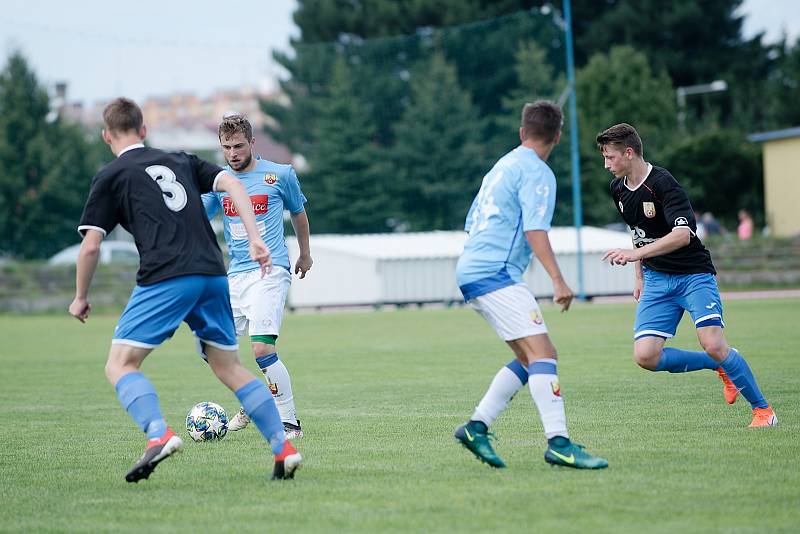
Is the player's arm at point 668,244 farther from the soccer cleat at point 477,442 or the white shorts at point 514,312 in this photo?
the soccer cleat at point 477,442

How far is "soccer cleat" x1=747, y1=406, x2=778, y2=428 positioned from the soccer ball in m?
3.72

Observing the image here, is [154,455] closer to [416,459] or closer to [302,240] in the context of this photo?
[416,459]

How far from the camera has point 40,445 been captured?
8.77 m

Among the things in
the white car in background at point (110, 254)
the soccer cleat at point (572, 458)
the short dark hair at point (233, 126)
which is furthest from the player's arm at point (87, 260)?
the white car in background at point (110, 254)

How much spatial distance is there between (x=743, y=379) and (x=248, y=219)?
4.02 meters

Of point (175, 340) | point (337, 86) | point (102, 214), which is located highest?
point (337, 86)

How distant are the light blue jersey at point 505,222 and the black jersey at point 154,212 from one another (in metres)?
1.45

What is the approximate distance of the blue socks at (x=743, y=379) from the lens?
8672mm

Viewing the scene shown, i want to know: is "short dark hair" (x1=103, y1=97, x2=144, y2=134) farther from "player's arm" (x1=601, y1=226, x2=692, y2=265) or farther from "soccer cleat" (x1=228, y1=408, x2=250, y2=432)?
"player's arm" (x1=601, y1=226, x2=692, y2=265)

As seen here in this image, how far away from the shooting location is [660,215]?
8906 millimetres

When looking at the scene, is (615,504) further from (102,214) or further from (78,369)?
(78,369)

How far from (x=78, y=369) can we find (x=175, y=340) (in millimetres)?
6938

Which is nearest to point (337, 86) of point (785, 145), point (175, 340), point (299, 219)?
point (785, 145)

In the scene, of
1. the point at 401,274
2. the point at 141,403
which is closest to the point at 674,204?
the point at 141,403
